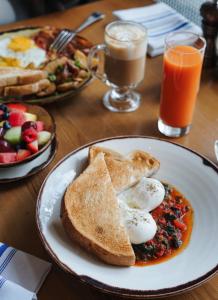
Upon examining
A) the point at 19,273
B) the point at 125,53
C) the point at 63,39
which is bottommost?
the point at 19,273

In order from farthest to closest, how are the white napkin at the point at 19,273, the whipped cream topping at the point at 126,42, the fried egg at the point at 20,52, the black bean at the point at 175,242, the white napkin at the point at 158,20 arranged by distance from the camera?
the white napkin at the point at 158,20, the fried egg at the point at 20,52, the whipped cream topping at the point at 126,42, the black bean at the point at 175,242, the white napkin at the point at 19,273

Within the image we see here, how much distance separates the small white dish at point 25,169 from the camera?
42.1 inches

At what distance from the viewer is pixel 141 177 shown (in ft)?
3.35

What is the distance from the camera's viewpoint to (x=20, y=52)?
5.20ft

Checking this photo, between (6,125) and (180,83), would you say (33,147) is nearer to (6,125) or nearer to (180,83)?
(6,125)

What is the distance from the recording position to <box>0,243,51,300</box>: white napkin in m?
0.79

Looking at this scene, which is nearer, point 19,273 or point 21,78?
point 19,273

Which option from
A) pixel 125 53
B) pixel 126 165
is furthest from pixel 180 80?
pixel 126 165

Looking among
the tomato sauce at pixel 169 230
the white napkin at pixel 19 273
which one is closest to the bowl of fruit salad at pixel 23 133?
the white napkin at pixel 19 273

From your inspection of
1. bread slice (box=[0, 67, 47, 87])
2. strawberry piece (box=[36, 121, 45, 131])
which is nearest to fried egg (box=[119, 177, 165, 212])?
strawberry piece (box=[36, 121, 45, 131])

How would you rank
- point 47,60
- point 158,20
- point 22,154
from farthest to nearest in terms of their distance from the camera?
point 158,20 < point 47,60 < point 22,154

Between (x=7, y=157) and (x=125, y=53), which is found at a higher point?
(x=125, y=53)

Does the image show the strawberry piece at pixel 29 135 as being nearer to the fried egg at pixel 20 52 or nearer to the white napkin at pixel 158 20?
the fried egg at pixel 20 52

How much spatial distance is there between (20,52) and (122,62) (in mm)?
490
